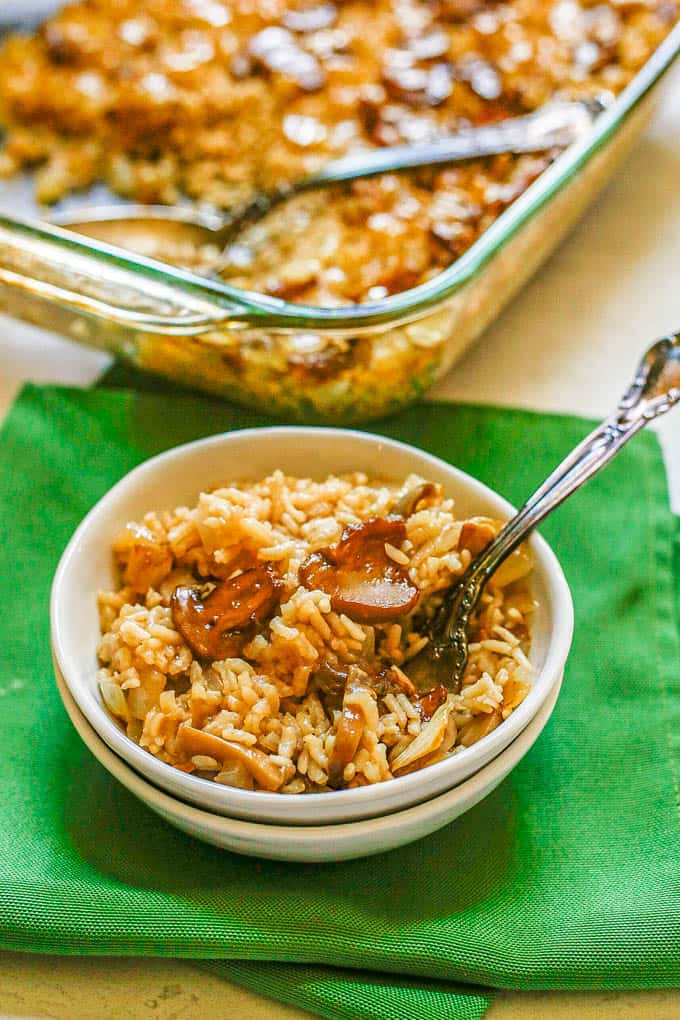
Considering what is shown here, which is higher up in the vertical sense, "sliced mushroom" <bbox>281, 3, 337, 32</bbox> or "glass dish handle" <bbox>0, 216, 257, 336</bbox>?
"sliced mushroom" <bbox>281, 3, 337, 32</bbox>

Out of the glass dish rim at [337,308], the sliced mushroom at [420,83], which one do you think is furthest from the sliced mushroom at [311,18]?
the glass dish rim at [337,308]

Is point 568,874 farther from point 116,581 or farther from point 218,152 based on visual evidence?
point 218,152

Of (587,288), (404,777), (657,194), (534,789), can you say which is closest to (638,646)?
(534,789)

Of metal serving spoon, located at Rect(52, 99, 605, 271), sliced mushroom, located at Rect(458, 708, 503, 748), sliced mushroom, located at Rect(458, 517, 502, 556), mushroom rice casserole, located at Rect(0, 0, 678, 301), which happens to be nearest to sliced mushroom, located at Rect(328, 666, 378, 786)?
sliced mushroom, located at Rect(458, 708, 503, 748)

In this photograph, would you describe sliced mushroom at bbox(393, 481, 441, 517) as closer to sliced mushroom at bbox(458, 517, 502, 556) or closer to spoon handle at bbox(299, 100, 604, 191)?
sliced mushroom at bbox(458, 517, 502, 556)

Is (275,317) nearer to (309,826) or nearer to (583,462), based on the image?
(583,462)

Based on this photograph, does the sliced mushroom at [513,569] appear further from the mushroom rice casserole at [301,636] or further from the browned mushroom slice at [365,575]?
the browned mushroom slice at [365,575]

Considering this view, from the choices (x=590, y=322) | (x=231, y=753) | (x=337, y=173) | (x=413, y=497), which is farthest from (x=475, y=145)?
(x=231, y=753)
